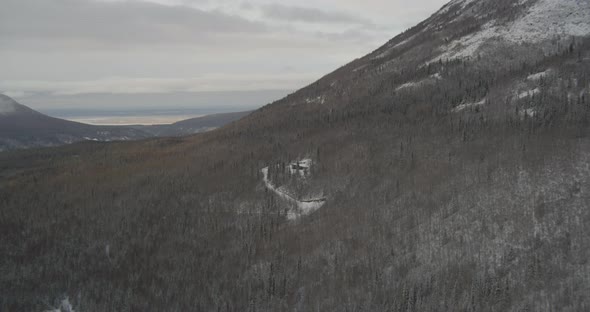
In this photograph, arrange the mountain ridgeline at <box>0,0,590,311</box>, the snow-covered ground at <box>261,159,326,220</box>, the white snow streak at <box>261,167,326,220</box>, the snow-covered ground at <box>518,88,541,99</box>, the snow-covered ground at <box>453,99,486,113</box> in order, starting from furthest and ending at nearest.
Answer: the snow-covered ground at <box>453,99,486,113</box> < the snow-covered ground at <box>518,88,541,99</box> < the snow-covered ground at <box>261,159,326,220</box> < the white snow streak at <box>261,167,326,220</box> < the mountain ridgeline at <box>0,0,590,311</box>

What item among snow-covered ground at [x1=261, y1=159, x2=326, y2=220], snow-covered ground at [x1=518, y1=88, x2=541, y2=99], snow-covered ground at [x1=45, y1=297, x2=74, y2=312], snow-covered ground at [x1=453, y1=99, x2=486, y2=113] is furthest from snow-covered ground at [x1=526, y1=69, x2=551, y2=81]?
snow-covered ground at [x1=45, y1=297, x2=74, y2=312]

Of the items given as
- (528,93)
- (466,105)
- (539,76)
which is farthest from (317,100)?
(528,93)

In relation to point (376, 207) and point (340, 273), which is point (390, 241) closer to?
point (340, 273)

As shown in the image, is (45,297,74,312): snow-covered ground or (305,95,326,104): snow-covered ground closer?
(45,297,74,312): snow-covered ground

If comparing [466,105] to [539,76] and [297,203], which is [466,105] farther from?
[297,203]

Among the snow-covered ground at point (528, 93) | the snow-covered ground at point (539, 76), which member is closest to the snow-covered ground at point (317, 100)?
the snow-covered ground at point (539, 76)

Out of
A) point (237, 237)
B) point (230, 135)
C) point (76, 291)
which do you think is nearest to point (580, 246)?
point (237, 237)

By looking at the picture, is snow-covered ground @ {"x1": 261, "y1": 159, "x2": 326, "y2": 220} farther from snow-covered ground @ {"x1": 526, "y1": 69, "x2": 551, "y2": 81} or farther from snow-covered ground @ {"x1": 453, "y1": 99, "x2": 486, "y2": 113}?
snow-covered ground @ {"x1": 526, "y1": 69, "x2": 551, "y2": 81}

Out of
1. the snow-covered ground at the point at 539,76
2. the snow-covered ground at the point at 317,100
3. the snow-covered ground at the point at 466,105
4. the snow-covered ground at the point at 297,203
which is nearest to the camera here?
the snow-covered ground at the point at 297,203

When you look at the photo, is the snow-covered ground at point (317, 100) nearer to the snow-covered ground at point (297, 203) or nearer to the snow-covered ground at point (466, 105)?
the snow-covered ground at point (466, 105)
